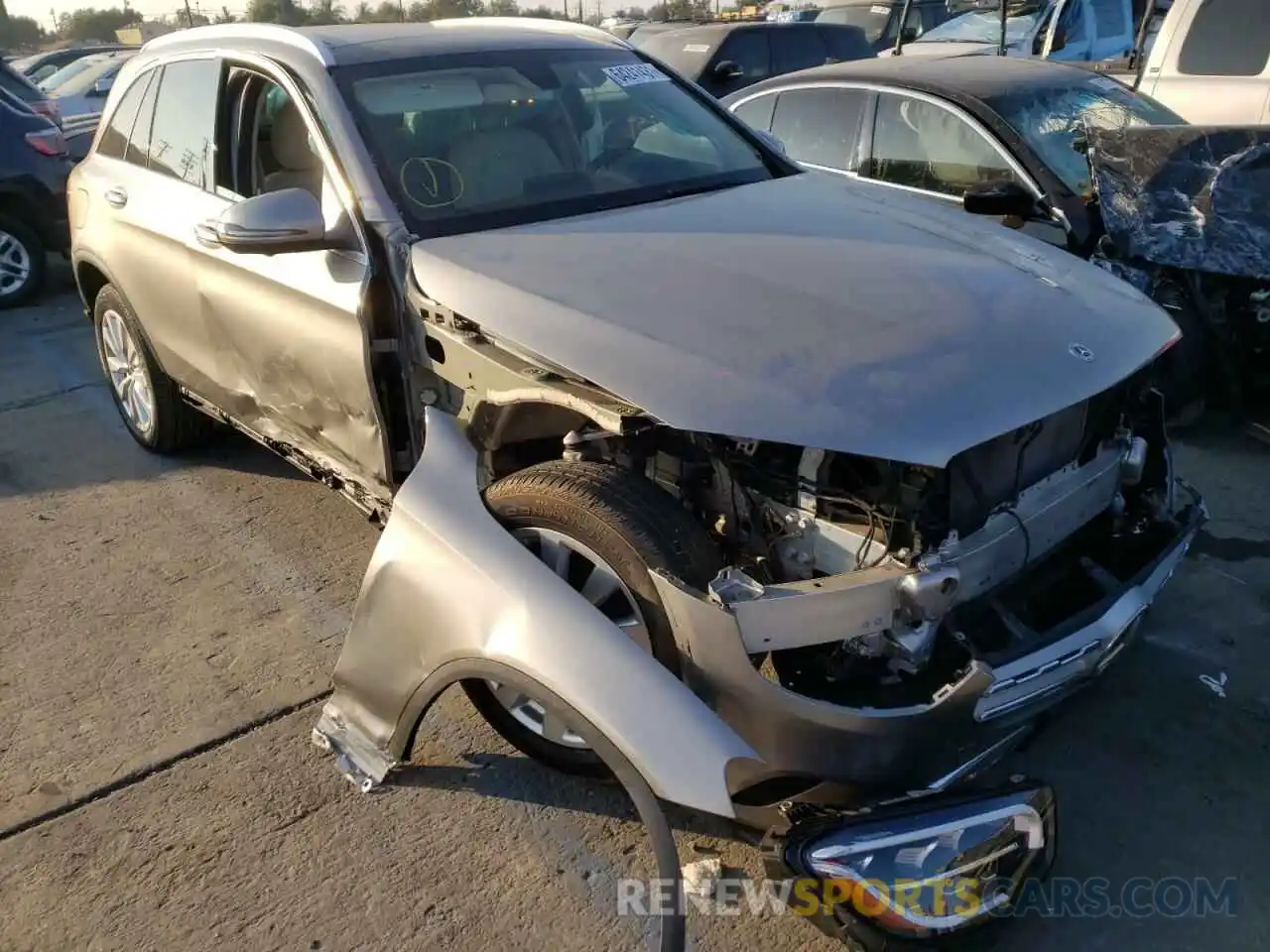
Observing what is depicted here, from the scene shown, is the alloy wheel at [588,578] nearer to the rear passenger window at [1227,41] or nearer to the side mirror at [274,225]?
the side mirror at [274,225]

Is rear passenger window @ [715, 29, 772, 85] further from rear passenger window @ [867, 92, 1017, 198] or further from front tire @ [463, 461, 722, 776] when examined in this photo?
front tire @ [463, 461, 722, 776]

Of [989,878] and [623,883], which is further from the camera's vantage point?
[623,883]

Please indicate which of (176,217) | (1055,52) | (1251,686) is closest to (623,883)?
(1251,686)

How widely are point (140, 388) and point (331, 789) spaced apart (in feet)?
9.20

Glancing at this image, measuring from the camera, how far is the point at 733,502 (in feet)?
8.28

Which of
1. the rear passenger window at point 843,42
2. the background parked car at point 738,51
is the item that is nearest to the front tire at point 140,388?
the background parked car at point 738,51

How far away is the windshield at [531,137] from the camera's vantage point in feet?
10.2

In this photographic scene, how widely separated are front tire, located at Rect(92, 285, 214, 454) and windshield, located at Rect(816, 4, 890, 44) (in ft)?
35.8

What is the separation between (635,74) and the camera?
386 centimetres

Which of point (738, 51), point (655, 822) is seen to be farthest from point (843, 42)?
point (655, 822)

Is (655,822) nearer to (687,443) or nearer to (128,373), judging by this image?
(687,443)

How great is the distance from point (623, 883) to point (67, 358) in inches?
232

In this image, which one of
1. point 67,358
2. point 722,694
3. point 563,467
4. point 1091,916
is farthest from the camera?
point 67,358

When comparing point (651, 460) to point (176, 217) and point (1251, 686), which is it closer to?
point (1251, 686)
